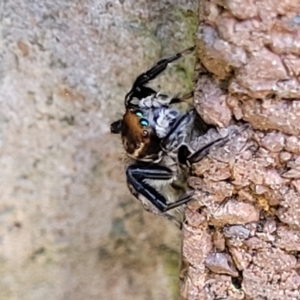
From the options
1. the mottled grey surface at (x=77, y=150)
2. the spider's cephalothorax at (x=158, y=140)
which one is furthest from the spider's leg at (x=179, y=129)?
the mottled grey surface at (x=77, y=150)

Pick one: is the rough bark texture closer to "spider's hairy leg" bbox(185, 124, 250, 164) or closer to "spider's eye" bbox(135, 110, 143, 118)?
"spider's hairy leg" bbox(185, 124, 250, 164)

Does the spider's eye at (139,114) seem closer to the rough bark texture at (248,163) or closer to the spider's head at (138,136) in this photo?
the spider's head at (138,136)

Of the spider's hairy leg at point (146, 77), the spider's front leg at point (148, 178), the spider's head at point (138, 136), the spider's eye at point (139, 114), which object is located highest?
the spider's hairy leg at point (146, 77)

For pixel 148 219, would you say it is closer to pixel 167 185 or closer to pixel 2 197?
pixel 167 185

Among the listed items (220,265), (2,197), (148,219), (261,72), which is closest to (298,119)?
(261,72)

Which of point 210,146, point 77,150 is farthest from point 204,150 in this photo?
point 77,150

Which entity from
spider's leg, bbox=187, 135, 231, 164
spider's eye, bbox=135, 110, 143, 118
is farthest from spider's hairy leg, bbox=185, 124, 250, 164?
spider's eye, bbox=135, 110, 143, 118

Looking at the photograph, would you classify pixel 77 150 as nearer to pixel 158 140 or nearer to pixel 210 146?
pixel 158 140

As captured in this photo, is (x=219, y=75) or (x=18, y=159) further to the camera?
(x=18, y=159)
